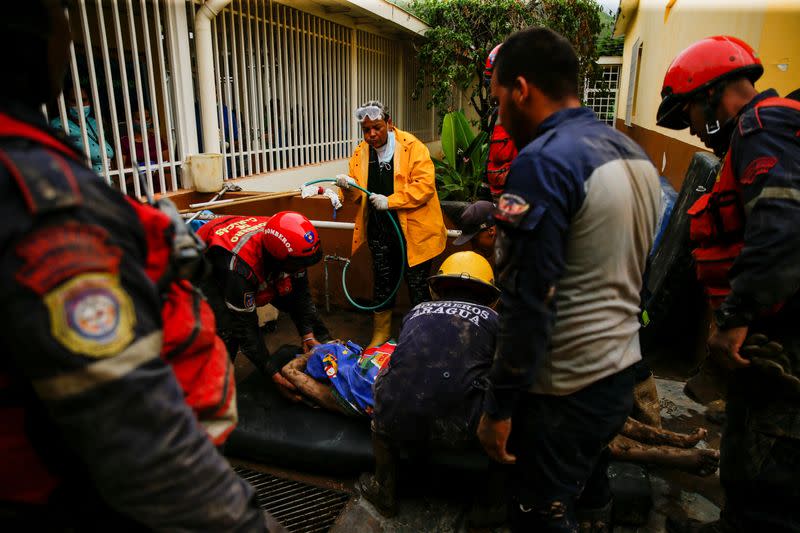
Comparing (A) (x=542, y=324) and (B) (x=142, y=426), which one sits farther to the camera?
(A) (x=542, y=324)

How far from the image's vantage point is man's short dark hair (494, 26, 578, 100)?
65.1 inches

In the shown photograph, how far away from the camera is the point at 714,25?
186 inches

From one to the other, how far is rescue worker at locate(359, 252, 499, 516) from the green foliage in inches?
299

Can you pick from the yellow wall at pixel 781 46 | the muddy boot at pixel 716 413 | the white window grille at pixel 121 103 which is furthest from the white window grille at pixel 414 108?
the muddy boot at pixel 716 413

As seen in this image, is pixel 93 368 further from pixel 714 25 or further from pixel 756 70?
pixel 714 25

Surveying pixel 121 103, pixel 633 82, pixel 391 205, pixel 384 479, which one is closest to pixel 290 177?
pixel 121 103

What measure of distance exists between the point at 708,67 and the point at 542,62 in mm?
975

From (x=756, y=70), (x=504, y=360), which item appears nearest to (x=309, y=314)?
(x=504, y=360)

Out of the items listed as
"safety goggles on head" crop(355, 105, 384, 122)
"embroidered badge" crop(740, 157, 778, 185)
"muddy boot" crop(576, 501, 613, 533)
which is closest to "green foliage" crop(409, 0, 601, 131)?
"safety goggles on head" crop(355, 105, 384, 122)

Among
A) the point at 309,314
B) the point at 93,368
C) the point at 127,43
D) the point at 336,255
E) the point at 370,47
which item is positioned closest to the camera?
the point at 93,368

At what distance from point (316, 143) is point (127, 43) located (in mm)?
2722

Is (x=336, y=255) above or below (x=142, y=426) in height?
below

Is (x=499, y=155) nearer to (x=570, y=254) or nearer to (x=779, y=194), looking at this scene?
(x=779, y=194)

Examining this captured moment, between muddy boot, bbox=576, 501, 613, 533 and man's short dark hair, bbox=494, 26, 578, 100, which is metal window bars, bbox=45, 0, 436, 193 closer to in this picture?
man's short dark hair, bbox=494, 26, 578, 100
